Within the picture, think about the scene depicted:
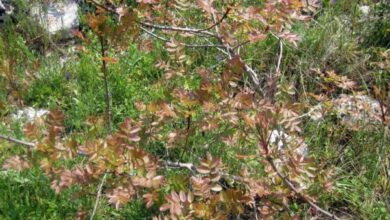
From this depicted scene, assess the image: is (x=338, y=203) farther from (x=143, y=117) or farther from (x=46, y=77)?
(x=46, y=77)

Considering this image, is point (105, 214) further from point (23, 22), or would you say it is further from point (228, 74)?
point (23, 22)

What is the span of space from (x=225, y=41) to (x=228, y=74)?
0.39 meters

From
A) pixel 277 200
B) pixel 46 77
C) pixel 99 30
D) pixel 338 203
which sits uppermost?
pixel 99 30

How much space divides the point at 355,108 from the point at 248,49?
0.95 m

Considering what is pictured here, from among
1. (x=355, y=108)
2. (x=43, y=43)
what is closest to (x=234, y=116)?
(x=355, y=108)

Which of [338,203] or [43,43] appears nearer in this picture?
[338,203]

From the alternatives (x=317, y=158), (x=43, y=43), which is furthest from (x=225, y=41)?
(x=43, y=43)

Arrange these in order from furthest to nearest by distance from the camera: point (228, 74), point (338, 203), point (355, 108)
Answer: point (355, 108) → point (338, 203) → point (228, 74)

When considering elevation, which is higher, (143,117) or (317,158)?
(143,117)

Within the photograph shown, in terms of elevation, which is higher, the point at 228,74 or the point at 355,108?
the point at 228,74

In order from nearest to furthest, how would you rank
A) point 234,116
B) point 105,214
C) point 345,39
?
point 234,116 < point 105,214 < point 345,39

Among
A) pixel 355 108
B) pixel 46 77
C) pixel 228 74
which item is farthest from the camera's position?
pixel 46 77

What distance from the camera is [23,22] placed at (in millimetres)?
3883

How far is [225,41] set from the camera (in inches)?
88.0
